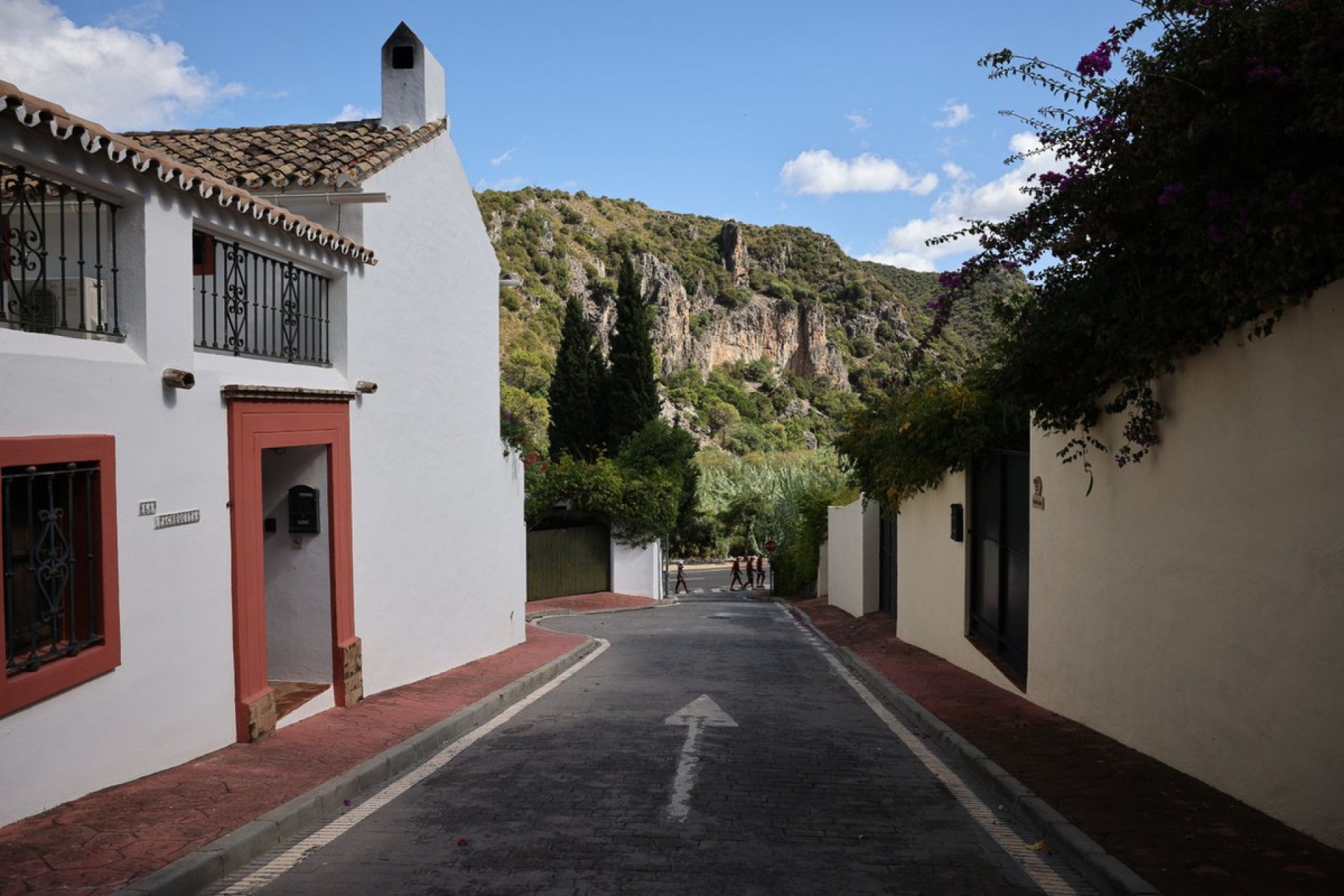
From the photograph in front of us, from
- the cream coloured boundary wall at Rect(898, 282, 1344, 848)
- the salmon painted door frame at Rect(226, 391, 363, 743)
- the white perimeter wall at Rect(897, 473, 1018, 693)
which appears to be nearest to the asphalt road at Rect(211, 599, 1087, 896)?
the cream coloured boundary wall at Rect(898, 282, 1344, 848)

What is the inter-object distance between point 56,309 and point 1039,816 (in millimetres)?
7095

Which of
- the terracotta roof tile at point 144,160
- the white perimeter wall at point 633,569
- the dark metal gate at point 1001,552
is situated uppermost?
the terracotta roof tile at point 144,160

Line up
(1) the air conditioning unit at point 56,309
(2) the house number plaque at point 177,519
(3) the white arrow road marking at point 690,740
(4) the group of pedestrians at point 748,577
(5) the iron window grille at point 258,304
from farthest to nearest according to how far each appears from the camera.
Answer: (4) the group of pedestrians at point 748,577, (5) the iron window grille at point 258,304, (2) the house number plaque at point 177,519, (3) the white arrow road marking at point 690,740, (1) the air conditioning unit at point 56,309

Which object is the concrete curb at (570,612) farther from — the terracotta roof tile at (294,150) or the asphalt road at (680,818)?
the asphalt road at (680,818)

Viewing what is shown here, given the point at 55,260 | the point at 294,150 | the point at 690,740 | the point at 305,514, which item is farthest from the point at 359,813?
the point at 294,150

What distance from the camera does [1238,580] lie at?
6301mm

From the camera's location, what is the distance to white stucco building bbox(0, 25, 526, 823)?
6.09m

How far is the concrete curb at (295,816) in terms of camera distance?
16.8ft

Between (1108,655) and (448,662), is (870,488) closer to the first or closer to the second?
(448,662)

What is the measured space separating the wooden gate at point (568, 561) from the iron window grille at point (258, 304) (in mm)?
18114

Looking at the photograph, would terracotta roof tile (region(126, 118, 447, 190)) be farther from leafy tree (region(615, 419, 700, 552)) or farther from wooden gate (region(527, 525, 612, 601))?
leafy tree (region(615, 419, 700, 552))

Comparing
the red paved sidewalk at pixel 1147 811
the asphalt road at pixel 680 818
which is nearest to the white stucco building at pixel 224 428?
the asphalt road at pixel 680 818

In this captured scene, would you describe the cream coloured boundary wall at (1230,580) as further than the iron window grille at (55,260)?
No

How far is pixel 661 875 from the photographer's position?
5.34 m
